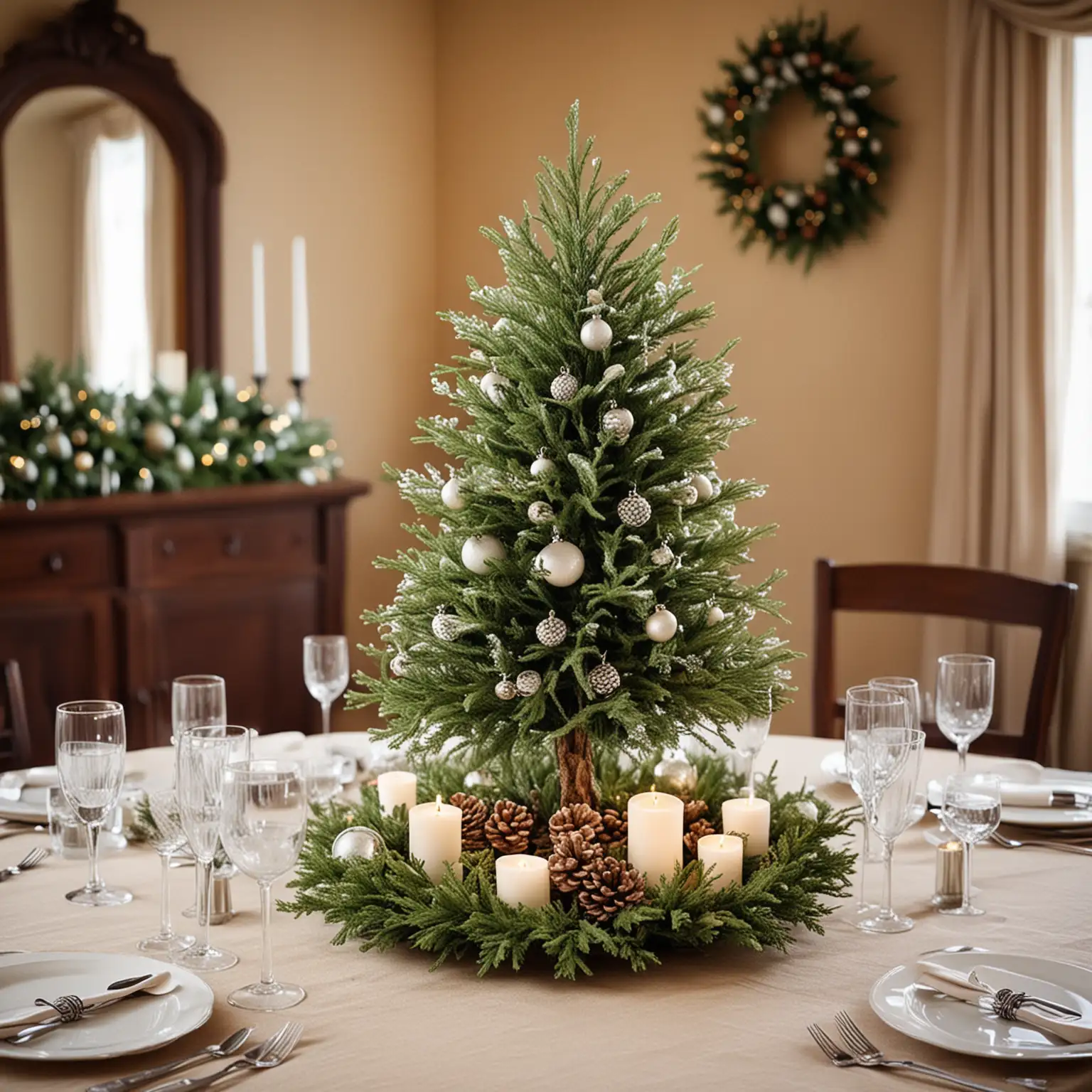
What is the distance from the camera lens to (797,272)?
4.18 m

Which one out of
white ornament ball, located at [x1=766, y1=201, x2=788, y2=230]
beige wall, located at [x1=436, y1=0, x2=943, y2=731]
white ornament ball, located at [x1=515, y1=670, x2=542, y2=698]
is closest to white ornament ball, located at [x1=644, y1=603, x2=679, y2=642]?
white ornament ball, located at [x1=515, y1=670, x2=542, y2=698]

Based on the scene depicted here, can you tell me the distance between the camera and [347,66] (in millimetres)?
4785

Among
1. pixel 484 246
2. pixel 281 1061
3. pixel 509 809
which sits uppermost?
pixel 484 246

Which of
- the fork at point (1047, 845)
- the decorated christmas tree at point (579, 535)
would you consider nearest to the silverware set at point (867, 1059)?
the decorated christmas tree at point (579, 535)

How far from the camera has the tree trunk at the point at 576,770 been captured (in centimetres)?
162

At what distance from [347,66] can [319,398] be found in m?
1.08

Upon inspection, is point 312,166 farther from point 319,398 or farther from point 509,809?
point 509,809

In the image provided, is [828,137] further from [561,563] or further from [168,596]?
[561,563]

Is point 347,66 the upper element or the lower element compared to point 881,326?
upper

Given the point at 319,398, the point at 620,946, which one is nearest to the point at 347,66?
the point at 319,398

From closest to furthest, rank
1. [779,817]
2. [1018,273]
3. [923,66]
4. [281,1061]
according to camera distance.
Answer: [281,1061] → [779,817] → [1018,273] → [923,66]

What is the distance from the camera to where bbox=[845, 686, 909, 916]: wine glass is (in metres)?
1.56

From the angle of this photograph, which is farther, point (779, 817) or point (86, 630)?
point (86, 630)

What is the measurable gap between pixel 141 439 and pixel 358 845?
2.58 meters
